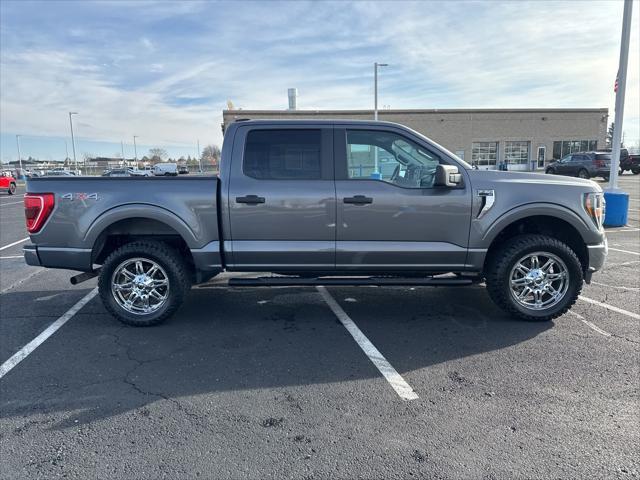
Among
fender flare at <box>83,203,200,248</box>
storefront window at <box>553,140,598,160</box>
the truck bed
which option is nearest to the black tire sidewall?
the truck bed

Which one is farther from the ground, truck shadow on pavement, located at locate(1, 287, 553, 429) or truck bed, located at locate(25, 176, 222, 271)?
truck bed, located at locate(25, 176, 222, 271)

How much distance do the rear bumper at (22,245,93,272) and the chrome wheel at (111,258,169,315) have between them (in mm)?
370

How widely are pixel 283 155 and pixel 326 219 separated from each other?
82 centimetres

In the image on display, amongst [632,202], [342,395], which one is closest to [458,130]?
[632,202]

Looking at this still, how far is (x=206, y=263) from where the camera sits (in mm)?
4543

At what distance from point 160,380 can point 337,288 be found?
3.01 metres

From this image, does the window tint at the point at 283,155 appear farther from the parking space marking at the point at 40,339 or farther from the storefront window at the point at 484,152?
the storefront window at the point at 484,152

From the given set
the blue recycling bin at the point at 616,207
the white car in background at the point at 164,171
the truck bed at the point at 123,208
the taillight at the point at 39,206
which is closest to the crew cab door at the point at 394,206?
the truck bed at the point at 123,208

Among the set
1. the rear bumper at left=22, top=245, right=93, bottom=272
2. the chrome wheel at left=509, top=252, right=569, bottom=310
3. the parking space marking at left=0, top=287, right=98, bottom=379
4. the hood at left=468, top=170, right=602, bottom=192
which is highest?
the hood at left=468, top=170, right=602, bottom=192

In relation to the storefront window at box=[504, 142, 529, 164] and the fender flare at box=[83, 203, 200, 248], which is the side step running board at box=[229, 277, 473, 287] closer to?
the fender flare at box=[83, 203, 200, 248]

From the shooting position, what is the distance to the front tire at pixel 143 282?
14.9 feet

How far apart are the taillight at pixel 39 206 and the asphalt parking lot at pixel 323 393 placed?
1187mm

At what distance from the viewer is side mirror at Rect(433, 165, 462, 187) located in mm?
4164

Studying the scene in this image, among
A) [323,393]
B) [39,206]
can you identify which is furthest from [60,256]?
[323,393]
